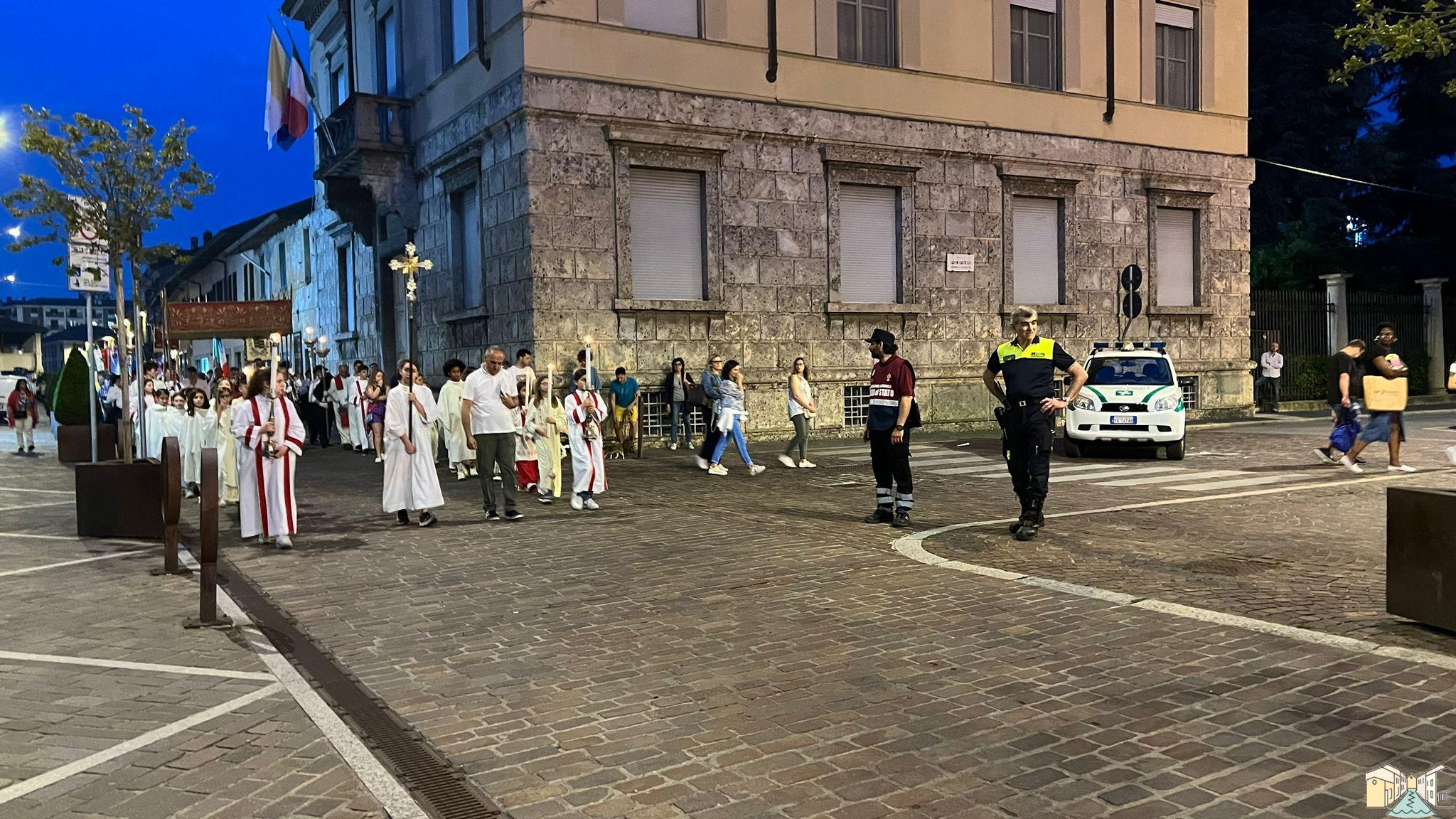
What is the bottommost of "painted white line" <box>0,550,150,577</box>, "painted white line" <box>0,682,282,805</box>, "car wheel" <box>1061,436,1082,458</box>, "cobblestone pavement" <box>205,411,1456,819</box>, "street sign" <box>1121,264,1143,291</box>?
"painted white line" <box>0,550,150,577</box>

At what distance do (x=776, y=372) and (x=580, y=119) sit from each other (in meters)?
5.94

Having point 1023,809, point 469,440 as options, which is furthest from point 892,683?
point 469,440

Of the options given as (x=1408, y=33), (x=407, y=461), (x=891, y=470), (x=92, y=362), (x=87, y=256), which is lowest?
(x=891, y=470)

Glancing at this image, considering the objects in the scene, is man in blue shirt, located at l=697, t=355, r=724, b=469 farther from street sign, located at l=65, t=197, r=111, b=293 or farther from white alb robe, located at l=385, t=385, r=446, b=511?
street sign, located at l=65, t=197, r=111, b=293

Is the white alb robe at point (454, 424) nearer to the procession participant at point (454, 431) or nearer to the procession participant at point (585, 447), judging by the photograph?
the procession participant at point (454, 431)

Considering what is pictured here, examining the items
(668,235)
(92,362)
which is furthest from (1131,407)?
(92,362)

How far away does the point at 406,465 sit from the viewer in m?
11.0

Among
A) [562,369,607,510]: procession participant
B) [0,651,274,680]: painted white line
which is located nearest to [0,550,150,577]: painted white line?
[0,651,274,680]: painted white line

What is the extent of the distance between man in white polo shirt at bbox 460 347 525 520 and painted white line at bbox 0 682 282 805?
19.8 ft

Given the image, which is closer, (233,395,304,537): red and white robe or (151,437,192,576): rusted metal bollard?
(151,437,192,576): rusted metal bollard

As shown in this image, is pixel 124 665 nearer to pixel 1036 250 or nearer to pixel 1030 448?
pixel 1030 448

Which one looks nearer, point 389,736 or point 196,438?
point 389,736

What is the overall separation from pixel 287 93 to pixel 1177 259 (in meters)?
21.9

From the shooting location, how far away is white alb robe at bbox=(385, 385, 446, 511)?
10961mm
